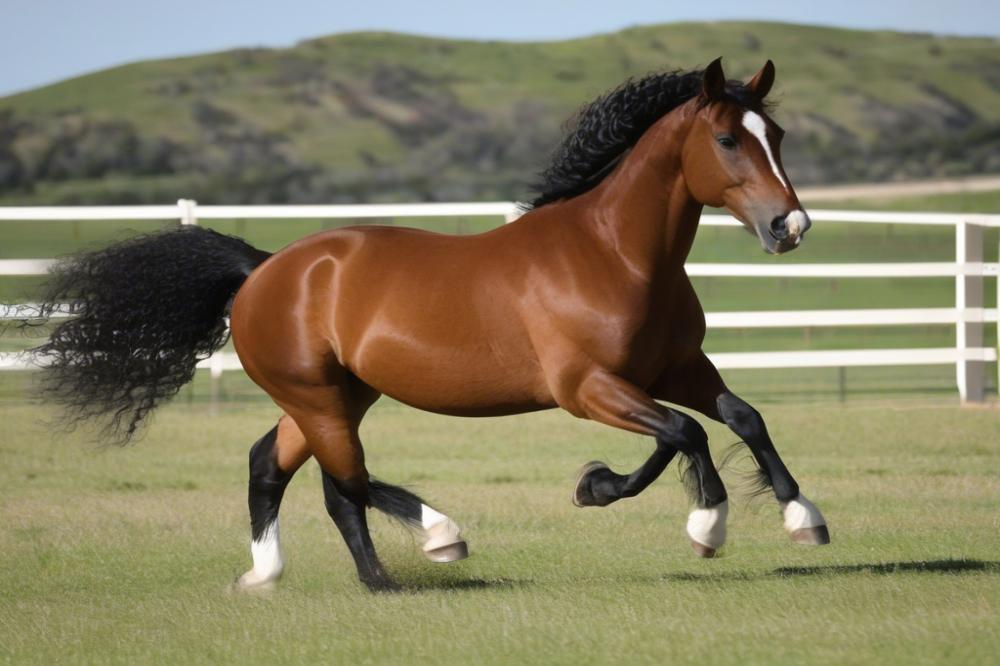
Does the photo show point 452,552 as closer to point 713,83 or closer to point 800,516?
point 800,516

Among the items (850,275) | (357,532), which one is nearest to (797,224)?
(357,532)

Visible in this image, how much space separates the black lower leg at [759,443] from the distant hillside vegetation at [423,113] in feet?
219

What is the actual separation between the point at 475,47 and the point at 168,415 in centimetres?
12069

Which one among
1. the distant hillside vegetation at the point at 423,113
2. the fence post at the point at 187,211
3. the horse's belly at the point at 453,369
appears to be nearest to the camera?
the horse's belly at the point at 453,369

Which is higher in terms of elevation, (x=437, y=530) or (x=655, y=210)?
(x=655, y=210)

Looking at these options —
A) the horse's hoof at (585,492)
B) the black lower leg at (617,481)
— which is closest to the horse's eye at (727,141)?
the black lower leg at (617,481)

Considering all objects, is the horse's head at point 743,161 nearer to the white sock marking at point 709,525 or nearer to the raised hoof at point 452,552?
the white sock marking at point 709,525

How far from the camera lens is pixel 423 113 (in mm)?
112625

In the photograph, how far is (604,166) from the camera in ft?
20.1

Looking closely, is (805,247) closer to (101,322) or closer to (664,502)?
(664,502)

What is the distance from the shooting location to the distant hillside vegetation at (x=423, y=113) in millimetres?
84562

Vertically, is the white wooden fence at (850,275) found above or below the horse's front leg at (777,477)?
below

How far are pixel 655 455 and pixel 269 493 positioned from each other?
5.56ft

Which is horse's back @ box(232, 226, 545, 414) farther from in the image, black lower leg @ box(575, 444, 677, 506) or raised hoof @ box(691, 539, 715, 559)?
raised hoof @ box(691, 539, 715, 559)
